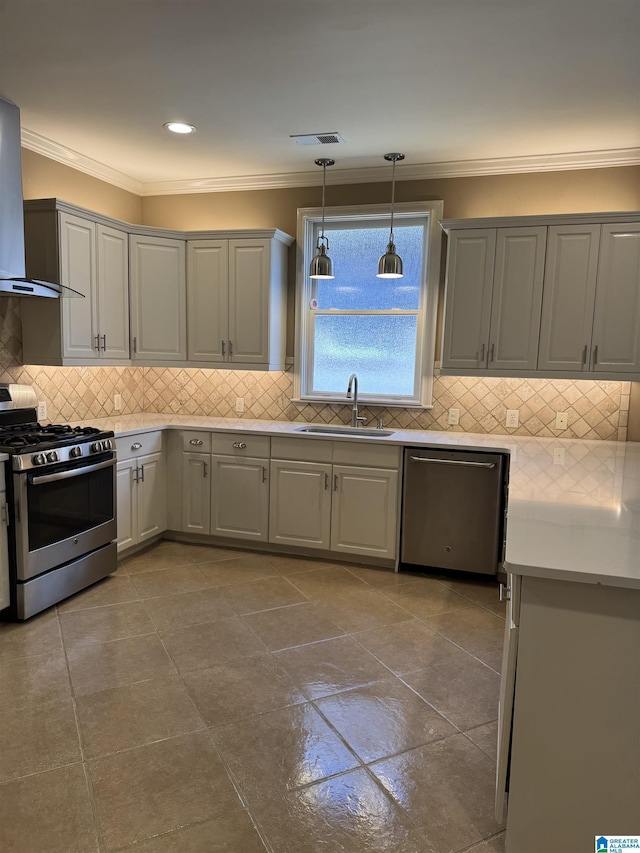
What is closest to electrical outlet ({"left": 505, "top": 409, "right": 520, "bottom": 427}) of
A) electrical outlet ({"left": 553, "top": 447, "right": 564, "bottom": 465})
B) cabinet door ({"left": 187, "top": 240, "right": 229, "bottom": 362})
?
electrical outlet ({"left": 553, "top": 447, "right": 564, "bottom": 465})

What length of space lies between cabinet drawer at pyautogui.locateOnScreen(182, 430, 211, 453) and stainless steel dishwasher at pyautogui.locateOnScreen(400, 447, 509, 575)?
1.42 meters

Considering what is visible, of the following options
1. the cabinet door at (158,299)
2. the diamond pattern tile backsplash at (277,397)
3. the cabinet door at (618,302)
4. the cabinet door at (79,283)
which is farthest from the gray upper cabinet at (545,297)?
the cabinet door at (79,283)

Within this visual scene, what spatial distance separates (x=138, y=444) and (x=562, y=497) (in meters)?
2.71

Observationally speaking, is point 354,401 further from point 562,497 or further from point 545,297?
point 562,497

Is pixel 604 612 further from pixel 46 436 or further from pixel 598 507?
pixel 46 436

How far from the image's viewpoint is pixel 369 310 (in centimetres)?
426

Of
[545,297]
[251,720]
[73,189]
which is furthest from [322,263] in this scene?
[251,720]

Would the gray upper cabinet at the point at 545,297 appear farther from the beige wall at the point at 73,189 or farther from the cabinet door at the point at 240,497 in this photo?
the beige wall at the point at 73,189

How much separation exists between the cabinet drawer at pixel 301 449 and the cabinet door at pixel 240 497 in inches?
5.1

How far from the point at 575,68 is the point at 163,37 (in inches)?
70.6

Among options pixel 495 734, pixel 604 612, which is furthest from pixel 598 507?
A: pixel 495 734

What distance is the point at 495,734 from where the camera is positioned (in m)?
2.17

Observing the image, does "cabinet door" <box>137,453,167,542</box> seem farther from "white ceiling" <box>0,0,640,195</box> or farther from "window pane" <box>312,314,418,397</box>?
"white ceiling" <box>0,0,640,195</box>

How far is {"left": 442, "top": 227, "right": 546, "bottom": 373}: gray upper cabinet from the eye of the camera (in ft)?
11.7
